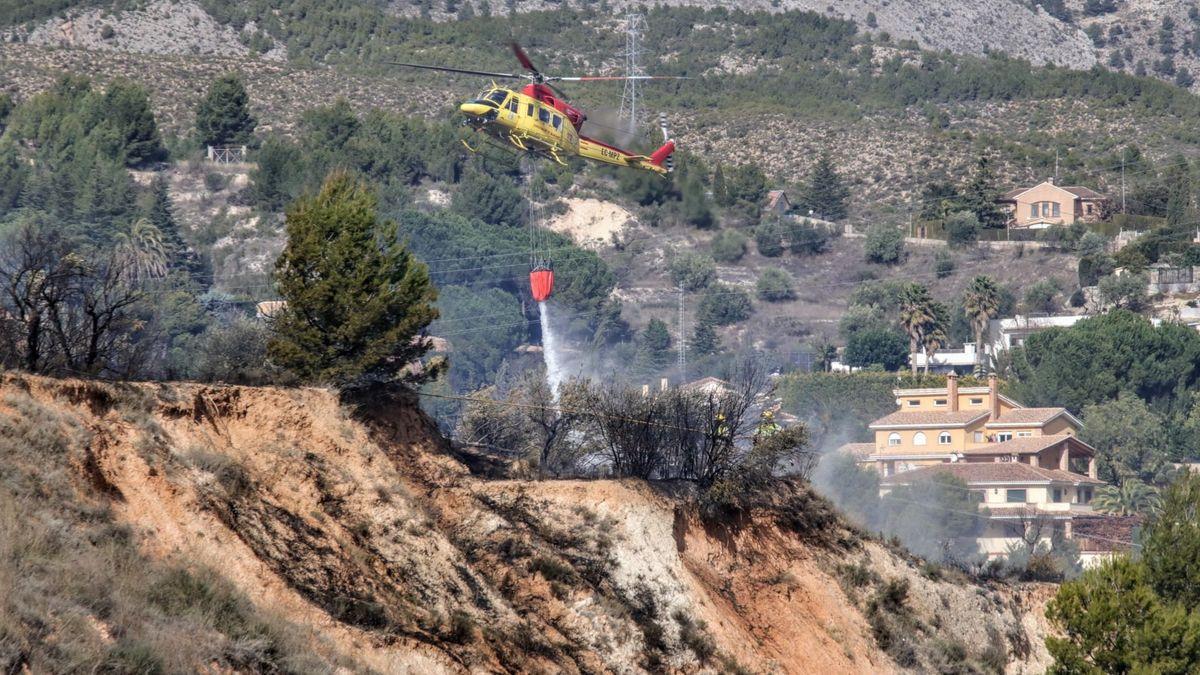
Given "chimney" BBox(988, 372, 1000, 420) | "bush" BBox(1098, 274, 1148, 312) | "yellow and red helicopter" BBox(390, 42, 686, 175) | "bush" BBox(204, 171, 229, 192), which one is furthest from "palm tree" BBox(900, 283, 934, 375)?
"yellow and red helicopter" BBox(390, 42, 686, 175)

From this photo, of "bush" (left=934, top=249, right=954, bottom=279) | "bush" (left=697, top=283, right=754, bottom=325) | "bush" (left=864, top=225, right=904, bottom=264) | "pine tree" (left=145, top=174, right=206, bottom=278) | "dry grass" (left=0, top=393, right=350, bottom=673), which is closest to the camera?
"dry grass" (left=0, top=393, right=350, bottom=673)

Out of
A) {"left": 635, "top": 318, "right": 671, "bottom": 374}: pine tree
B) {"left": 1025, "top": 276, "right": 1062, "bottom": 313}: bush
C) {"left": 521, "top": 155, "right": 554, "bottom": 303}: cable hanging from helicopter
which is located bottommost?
{"left": 635, "top": 318, "right": 671, "bottom": 374}: pine tree

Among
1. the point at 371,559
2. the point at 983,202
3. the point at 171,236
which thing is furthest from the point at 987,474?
the point at 371,559

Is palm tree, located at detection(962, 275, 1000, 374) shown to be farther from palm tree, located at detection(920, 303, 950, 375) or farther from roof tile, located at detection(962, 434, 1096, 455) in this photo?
roof tile, located at detection(962, 434, 1096, 455)

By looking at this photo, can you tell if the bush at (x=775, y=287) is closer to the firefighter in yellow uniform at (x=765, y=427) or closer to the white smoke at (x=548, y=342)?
the white smoke at (x=548, y=342)

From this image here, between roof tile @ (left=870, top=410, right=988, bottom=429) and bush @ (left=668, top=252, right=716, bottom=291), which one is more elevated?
roof tile @ (left=870, top=410, right=988, bottom=429)

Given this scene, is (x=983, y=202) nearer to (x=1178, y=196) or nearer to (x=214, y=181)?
(x=1178, y=196)
